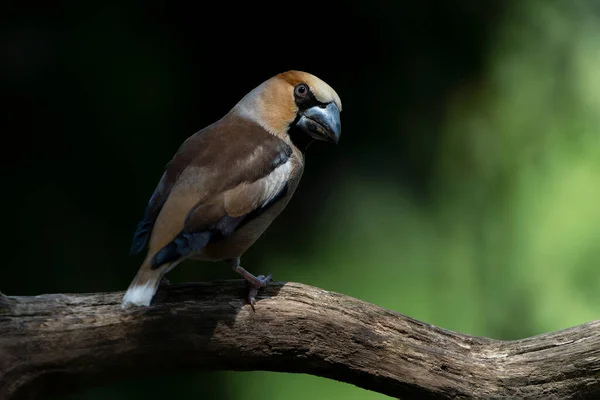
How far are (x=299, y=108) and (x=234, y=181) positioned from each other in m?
0.41

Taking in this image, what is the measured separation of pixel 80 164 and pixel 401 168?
1483 millimetres

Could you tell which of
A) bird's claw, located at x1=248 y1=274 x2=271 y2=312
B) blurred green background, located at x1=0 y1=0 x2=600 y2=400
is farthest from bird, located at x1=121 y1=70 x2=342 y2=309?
blurred green background, located at x1=0 y1=0 x2=600 y2=400

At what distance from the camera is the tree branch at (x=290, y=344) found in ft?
6.70

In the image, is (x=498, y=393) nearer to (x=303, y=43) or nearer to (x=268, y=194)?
(x=268, y=194)

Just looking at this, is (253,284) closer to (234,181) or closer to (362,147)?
(234,181)

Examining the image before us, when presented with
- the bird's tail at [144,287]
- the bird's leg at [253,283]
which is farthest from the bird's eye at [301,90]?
the bird's tail at [144,287]

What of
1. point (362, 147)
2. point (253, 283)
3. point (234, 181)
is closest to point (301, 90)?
point (234, 181)

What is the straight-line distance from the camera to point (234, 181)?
2184 mm

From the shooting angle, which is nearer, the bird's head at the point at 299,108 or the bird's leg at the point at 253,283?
Answer: the bird's leg at the point at 253,283

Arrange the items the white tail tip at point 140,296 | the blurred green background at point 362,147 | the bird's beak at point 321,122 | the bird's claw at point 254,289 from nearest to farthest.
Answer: the white tail tip at point 140,296, the bird's claw at point 254,289, the bird's beak at point 321,122, the blurred green background at point 362,147

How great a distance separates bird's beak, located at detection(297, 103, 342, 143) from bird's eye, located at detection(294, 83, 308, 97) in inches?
2.1

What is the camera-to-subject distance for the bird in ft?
6.66

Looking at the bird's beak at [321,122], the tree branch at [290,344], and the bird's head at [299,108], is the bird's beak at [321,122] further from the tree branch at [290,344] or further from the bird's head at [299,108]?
the tree branch at [290,344]

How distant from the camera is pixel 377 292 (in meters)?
3.72
